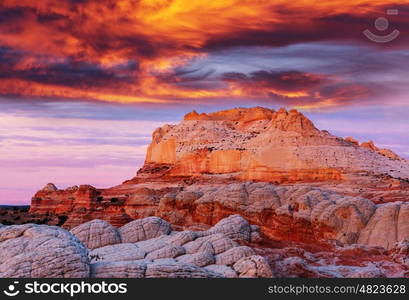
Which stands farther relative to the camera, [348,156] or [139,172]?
[139,172]

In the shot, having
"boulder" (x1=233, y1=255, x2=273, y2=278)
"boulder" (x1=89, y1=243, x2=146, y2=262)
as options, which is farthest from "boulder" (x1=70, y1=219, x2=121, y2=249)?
"boulder" (x1=233, y1=255, x2=273, y2=278)

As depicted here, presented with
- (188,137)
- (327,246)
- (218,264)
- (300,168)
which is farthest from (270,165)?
(218,264)

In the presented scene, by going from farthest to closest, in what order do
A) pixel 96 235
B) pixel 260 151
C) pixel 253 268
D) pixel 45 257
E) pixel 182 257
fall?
pixel 260 151, pixel 96 235, pixel 182 257, pixel 253 268, pixel 45 257

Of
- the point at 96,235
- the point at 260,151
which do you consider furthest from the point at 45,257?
the point at 260,151

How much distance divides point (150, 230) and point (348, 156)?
8365cm

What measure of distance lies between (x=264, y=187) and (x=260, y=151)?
58.5m

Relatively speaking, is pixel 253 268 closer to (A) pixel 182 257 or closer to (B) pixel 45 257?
(A) pixel 182 257

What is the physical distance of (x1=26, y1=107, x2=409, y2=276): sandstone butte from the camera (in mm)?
48719

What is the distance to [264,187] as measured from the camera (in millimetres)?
65375

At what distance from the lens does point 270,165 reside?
4614 inches

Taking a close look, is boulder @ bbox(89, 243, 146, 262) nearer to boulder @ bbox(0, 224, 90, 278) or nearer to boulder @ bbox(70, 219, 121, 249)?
boulder @ bbox(70, 219, 121, 249)

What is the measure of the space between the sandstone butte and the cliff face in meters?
0.20

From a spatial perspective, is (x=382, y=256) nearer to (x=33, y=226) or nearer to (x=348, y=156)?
(x=33, y=226)

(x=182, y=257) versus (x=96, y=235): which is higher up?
(x=96, y=235)
